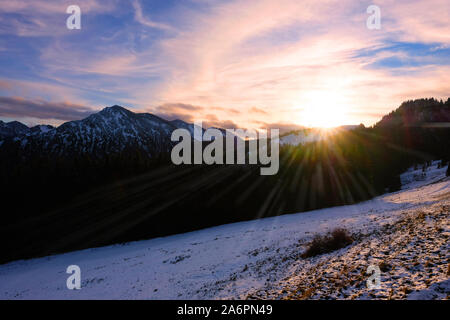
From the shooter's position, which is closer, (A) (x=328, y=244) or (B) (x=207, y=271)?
(A) (x=328, y=244)

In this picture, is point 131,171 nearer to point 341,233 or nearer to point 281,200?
point 281,200

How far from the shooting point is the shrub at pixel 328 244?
61.5 ft

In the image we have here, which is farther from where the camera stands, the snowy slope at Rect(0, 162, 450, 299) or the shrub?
the shrub

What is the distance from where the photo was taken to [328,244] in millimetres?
19188

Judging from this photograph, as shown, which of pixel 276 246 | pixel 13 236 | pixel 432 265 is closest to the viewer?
pixel 432 265

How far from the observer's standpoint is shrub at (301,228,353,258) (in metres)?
18.8

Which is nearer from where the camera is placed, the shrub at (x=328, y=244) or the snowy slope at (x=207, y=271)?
the snowy slope at (x=207, y=271)

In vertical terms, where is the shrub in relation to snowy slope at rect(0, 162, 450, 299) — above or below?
above

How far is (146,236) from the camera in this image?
49.5 m

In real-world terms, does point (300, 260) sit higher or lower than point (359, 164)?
lower

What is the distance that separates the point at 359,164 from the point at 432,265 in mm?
86029

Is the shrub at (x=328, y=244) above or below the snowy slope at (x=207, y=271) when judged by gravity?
above

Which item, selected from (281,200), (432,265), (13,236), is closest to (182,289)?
(432,265)

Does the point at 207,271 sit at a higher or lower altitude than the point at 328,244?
lower
